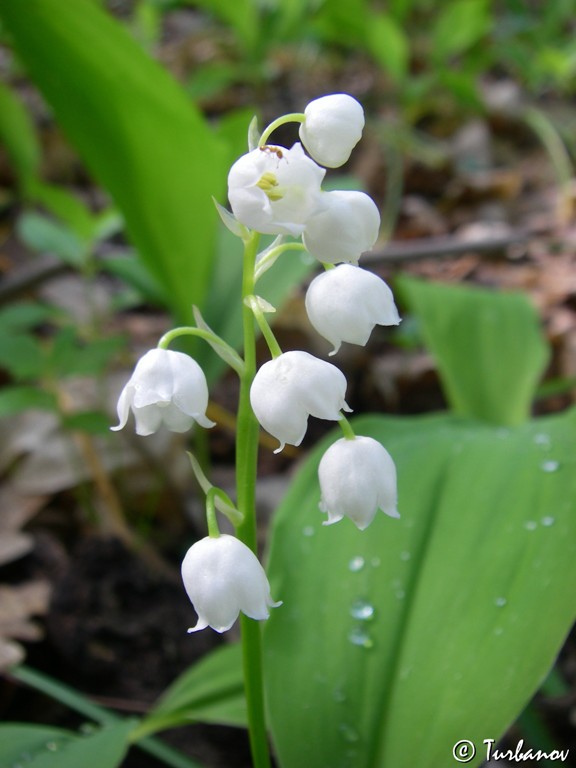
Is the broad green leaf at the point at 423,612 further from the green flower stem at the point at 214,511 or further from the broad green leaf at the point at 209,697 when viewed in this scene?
the green flower stem at the point at 214,511

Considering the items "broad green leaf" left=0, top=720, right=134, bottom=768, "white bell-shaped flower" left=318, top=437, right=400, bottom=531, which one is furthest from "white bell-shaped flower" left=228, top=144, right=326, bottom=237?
"broad green leaf" left=0, top=720, right=134, bottom=768

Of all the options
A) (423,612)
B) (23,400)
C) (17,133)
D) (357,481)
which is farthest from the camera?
(17,133)

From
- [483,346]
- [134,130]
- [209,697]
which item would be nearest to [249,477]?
[209,697]

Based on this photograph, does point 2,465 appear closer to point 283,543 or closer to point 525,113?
point 283,543

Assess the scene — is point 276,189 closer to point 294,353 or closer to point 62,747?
point 294,353

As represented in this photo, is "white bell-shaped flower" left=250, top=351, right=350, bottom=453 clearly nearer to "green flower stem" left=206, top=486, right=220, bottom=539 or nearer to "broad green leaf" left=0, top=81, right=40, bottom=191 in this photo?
"green flower stem" left=206, top=486, right=220, bottom=539

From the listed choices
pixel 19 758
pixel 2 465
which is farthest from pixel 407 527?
pixel 2 465

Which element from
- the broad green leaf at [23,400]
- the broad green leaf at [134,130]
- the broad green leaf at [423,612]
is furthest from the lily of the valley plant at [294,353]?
the broad green leaf at [134,130]
